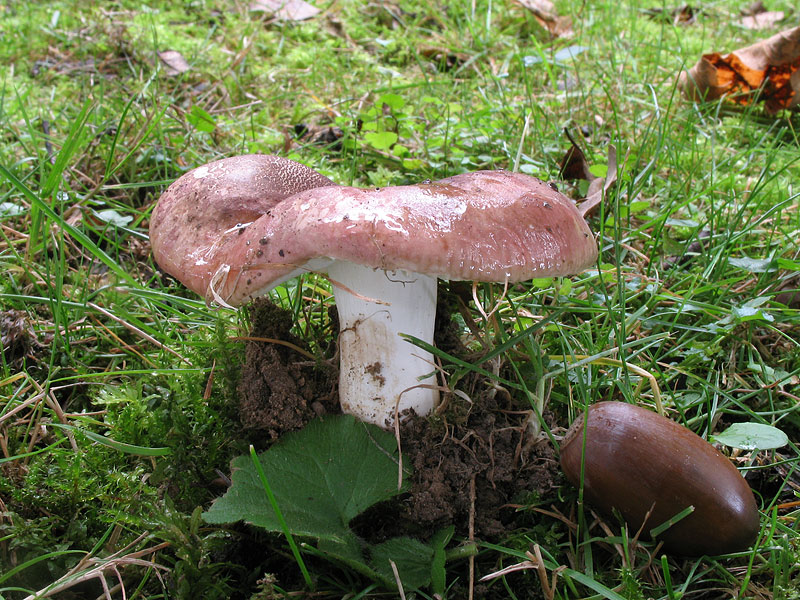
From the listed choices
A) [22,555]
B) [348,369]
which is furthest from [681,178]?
[22,555]

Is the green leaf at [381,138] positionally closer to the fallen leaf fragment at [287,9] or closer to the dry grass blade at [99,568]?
the dry grass blade at [99,568]

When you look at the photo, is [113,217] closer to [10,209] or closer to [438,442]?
[10,209]

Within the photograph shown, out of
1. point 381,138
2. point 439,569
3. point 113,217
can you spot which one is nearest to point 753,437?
point 439,569

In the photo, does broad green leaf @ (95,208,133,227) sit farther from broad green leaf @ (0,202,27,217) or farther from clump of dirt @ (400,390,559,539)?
clump of dirt @ (400,390,559,539)

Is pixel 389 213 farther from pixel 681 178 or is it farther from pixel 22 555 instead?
pixel 681 178

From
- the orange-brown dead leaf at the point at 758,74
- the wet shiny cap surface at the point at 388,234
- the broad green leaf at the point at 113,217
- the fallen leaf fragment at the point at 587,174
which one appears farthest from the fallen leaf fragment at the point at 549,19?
the wet shiny cap surface at the point at 388,234
